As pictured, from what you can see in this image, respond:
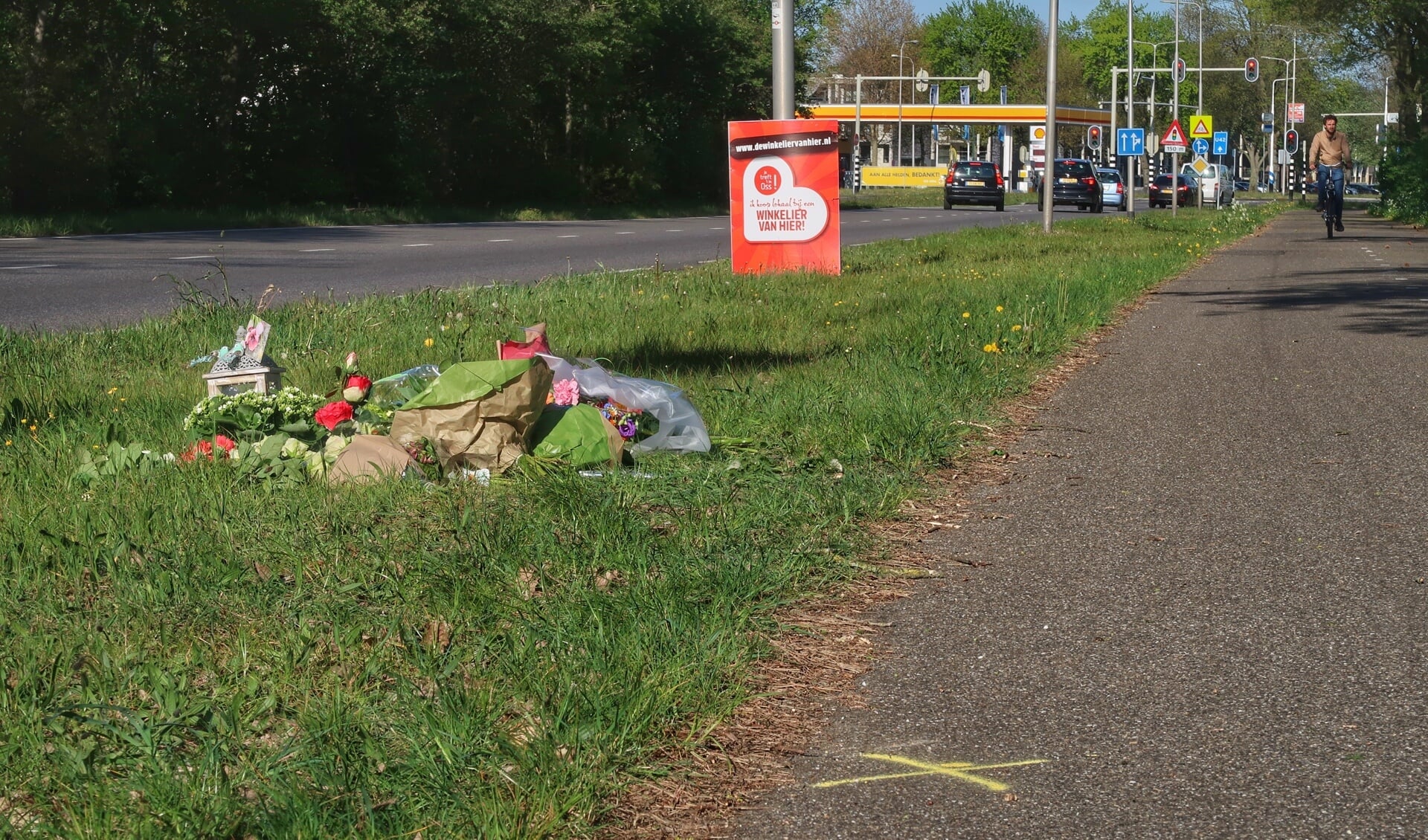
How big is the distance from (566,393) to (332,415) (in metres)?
0.87

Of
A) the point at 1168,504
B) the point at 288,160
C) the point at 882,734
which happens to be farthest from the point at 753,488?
the point at 288,160

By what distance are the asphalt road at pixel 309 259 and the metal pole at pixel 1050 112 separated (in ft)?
8.69

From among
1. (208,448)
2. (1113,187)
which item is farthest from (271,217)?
(1113,187)

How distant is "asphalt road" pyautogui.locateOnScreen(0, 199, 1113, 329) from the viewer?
1297cm

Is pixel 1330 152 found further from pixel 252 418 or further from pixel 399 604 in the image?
pixel 399 604

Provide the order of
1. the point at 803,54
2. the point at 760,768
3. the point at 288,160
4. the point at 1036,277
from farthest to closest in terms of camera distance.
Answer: the point at 803,54
the point at 288,160
the point at 1036,277
the point at 760,768

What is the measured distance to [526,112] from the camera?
153 ft

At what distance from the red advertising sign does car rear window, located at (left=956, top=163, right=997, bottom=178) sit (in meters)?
39.4

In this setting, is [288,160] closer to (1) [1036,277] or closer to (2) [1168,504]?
(1) [1036,277]

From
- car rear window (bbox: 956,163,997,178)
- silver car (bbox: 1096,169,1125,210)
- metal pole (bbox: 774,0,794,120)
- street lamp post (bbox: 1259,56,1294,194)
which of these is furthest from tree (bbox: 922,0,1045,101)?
metal pole (bbox: 774,0,794,120)

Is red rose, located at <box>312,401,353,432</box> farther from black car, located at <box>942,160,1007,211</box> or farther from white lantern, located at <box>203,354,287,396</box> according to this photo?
black car, located at <box>942,160,1007,211</box>

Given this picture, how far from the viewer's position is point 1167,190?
62531 mm

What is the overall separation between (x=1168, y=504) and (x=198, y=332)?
20.2 feet

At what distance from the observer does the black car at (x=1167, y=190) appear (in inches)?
2450
